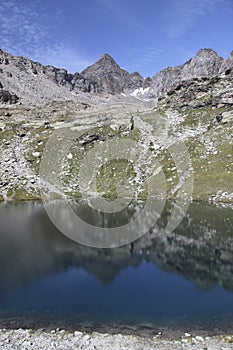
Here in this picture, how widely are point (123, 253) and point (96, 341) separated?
85.0 feet

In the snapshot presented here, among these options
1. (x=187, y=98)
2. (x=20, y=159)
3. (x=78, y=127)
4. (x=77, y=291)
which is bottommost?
(x=77, y=291)

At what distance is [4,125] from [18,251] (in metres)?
130

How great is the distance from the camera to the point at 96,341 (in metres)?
23.4

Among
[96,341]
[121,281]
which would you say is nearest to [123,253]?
[121,281]

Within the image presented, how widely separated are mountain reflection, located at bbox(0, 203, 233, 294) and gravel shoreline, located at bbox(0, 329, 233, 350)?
38.3 feet

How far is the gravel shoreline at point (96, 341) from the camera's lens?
74.2 feet

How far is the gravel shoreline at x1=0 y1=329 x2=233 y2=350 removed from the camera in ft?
74.2

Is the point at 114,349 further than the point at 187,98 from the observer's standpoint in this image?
No

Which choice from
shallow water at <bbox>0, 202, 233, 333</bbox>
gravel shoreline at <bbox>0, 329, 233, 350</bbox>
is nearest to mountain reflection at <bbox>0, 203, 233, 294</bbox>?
shallow water at <bbox>0, 202, 233, 333</bbox>

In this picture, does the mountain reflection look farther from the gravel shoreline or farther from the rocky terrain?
the rocky terrain

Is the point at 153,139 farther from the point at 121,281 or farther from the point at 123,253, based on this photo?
the point at 121,281

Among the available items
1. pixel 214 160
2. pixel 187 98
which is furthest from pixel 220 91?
pixel 214 160

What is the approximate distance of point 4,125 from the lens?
16500cm

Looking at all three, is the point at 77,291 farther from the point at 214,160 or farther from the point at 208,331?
the point at 214,160
